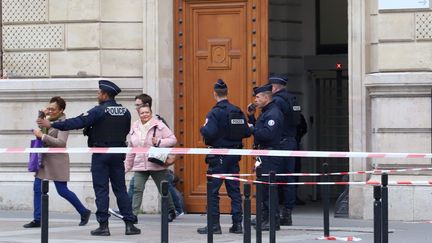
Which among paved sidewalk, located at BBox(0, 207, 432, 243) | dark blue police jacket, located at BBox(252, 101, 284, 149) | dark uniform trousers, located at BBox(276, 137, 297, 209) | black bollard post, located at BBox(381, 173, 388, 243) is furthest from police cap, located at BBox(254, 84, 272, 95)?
black bollard post, located at BBox(381, 173, 388, 243)

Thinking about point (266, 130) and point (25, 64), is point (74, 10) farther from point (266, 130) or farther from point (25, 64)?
point (266, 130)

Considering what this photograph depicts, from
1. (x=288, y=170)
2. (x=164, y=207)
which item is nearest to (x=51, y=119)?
(x=288, y=170)

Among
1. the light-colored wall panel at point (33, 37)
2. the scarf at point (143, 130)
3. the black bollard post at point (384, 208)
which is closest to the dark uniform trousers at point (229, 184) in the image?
the scarf at point (143, 130)

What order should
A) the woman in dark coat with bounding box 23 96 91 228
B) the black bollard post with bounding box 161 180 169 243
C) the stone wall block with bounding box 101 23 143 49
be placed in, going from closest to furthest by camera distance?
the black bollard post with bounding box 161 180 169 243 → the woman in dark coat with bounding box 23 96 91 228 → the stone wall block with bounding box 101 23 143 49

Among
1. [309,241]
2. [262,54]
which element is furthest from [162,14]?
[309,241]

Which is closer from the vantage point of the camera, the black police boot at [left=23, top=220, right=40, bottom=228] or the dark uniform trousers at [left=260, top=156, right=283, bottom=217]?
the dark uniform trousers at [left=260, top=156, right=283, bottom=217]

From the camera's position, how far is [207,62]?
1912 cm

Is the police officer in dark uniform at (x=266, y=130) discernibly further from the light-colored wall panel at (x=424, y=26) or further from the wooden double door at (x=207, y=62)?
the wooden double door at (x=207, y=62)

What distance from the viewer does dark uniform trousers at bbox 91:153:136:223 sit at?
15266 millimetres

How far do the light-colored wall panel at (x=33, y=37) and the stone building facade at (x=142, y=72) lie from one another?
2 centimetres

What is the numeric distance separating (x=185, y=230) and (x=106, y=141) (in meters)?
1.89

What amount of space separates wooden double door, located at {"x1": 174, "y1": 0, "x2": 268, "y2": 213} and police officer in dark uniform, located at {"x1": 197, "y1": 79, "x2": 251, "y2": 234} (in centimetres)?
333

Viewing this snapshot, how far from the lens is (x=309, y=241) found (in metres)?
14.9

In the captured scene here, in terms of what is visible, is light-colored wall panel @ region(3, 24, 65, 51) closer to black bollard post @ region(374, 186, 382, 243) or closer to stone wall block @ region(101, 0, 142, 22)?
stone wall block @ region(101, 0, 142, 22)
